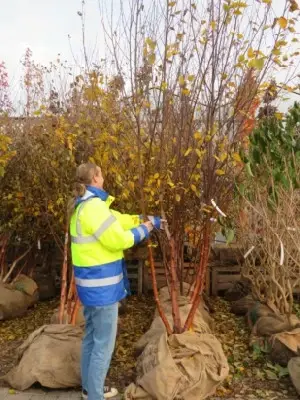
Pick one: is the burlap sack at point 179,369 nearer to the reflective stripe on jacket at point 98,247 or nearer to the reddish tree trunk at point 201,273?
the reddish tree trunk at point 201,273

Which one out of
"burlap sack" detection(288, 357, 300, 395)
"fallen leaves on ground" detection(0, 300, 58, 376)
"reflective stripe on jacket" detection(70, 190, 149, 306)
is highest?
"reflective stripe on jacket" detection(70, 190, 149, 306)

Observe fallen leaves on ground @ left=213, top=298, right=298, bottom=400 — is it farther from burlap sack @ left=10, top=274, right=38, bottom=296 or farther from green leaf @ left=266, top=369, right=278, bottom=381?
burlap sack @ left=10, top=274, right=38, bottom=296

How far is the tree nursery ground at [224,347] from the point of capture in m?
3.97

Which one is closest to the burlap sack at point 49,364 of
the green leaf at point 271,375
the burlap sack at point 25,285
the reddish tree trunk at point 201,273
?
the reddish tree trunk at point 201,273

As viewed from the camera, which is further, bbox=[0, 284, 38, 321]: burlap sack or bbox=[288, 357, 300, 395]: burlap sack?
bbox=[0, 284, 38, 321]: burlap sack

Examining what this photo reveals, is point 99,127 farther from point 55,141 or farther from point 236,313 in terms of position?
point 236,313

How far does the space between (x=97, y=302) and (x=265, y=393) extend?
165cm

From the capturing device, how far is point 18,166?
623cm

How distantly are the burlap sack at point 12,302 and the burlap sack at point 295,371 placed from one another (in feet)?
12.3

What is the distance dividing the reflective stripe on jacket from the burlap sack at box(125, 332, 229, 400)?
2.01 ft

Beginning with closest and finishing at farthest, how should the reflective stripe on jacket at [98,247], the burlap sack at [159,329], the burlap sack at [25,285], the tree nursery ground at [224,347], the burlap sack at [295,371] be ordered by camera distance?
1. the reflective stripe on jacket at [98,247]
2. the burlap sack at [295,371]
3. the tree nursery ground at [224,347]
4. the burlap sack at [159,329]
5. the burlap sack at [25,285]

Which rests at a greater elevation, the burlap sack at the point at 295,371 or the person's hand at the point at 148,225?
the person's hand at the point at 148,225

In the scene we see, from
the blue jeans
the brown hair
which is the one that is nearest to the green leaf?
the blue jeans

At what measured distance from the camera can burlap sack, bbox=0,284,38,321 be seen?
614 centimetres
